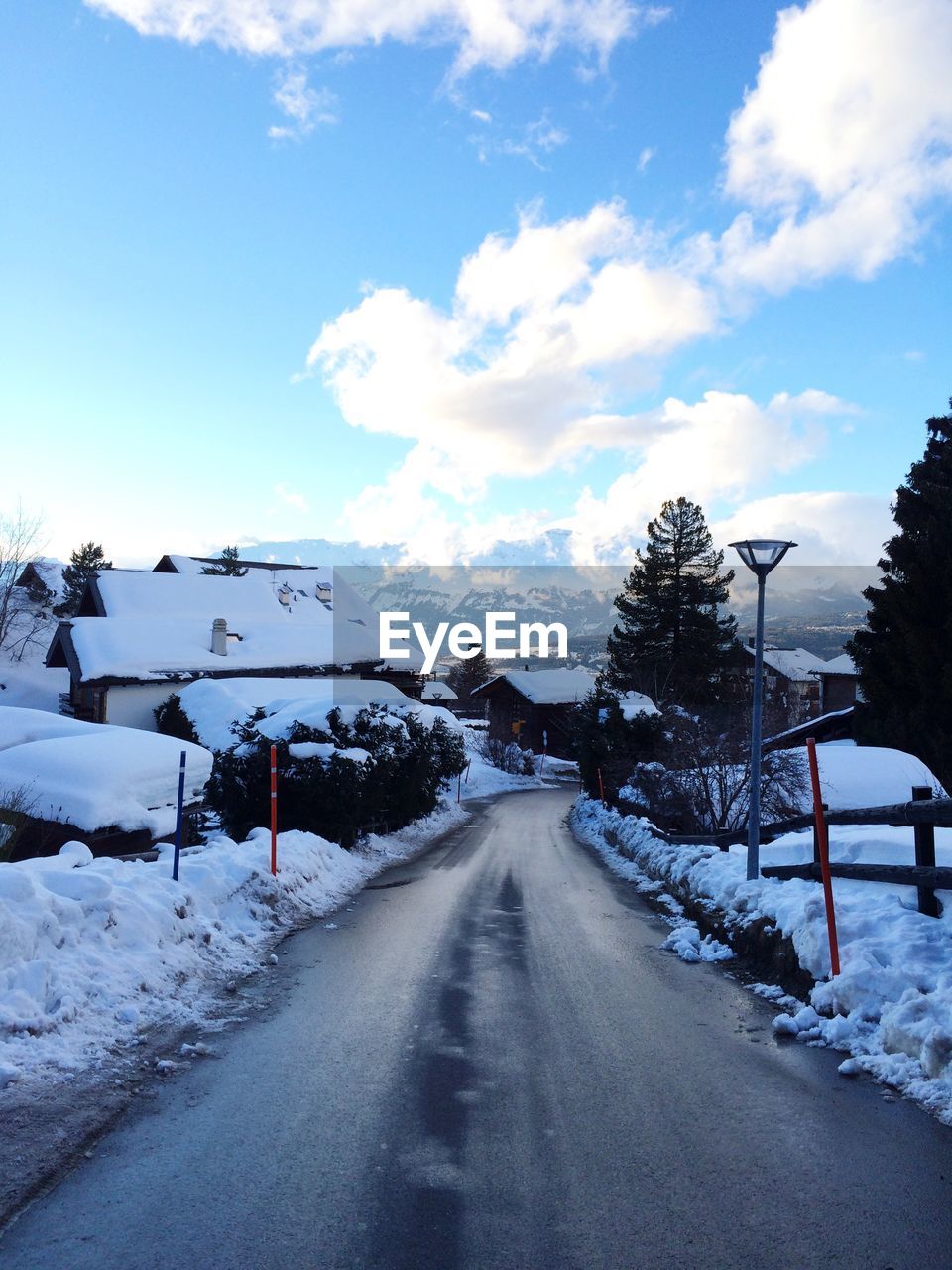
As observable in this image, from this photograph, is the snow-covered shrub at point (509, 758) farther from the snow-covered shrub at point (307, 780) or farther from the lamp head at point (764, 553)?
the lamp head at point (764, 553)

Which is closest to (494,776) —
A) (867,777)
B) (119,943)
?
(867,777)

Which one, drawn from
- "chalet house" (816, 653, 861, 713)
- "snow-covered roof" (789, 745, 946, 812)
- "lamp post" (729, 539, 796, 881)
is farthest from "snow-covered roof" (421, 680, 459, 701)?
"lamp post" (729, 539, 796, 881)

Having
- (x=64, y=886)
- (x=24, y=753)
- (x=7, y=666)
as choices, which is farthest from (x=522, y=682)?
(x=64, y=886)

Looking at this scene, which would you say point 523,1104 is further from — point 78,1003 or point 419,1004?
point 78,1003

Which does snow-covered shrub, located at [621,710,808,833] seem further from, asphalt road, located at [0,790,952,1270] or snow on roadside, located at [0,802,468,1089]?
asphalt road, located at [0,790,952,1270]

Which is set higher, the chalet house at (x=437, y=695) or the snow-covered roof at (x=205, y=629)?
the snow-covered roof at (x=205, y=629)

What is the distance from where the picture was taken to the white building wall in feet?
104

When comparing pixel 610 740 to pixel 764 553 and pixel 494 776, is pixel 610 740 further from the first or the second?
pixel 764 553

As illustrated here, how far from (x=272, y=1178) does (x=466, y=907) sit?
7.98 meters

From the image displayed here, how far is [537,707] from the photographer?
6506 cm

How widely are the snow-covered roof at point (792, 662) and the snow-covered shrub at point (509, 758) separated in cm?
3235

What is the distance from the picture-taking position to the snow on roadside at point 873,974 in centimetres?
528

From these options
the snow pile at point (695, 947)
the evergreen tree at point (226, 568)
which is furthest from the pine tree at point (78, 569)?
the snow pile at point (695, 947)

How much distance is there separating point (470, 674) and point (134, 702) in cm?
7791
